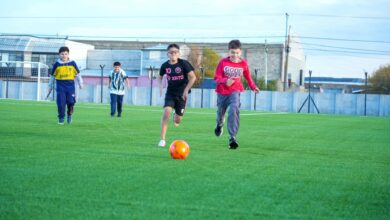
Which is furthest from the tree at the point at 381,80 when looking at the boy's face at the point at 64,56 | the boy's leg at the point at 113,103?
the boy's face at the point at 64,56

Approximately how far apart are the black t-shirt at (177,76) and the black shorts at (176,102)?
81mm

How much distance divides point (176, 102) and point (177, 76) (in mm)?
494

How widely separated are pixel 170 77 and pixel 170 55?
0.46 meters

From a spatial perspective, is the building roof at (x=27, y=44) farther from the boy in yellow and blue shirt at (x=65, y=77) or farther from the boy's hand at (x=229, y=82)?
the boy's hand at (x=229, y=82)

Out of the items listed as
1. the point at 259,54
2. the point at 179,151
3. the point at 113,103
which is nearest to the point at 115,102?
the point at 113,103

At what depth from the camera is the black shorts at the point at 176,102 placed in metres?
10.9

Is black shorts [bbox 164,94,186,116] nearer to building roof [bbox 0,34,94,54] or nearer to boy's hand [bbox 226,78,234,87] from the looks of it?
boy's hand [bbox 226,78,234,87]

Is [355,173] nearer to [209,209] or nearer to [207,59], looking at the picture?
[209,209]

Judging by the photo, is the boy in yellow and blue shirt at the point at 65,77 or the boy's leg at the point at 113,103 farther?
the boy's leg at the point at 113,103

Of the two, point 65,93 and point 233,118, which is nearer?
point 233,118

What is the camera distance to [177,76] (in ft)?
36.3

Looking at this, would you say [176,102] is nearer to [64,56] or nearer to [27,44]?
[64,56]

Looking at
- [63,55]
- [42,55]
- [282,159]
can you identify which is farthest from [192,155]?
[42,55]

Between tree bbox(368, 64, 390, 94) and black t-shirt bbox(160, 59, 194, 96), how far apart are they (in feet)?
146
